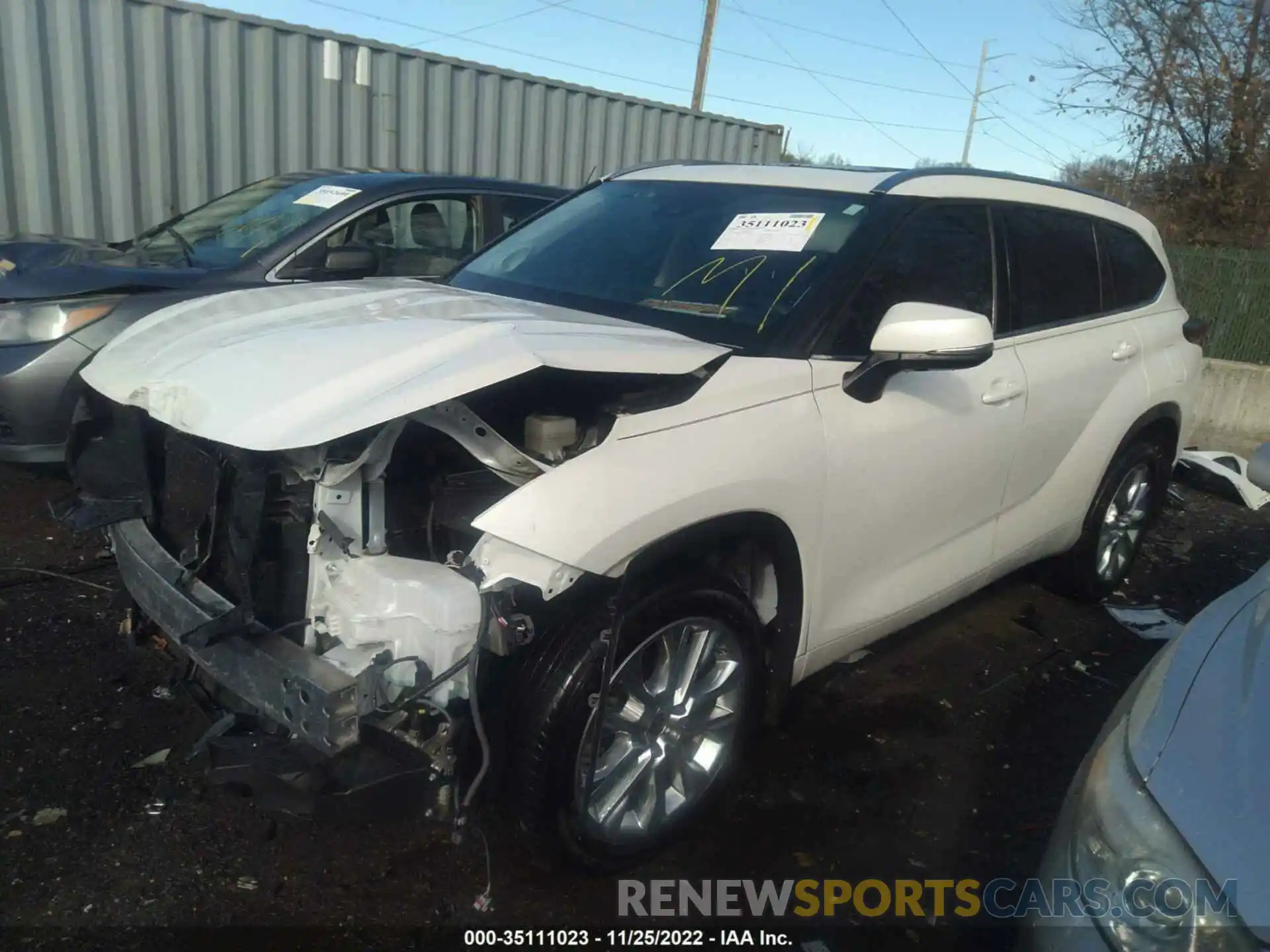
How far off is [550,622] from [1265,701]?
1429 millimetres

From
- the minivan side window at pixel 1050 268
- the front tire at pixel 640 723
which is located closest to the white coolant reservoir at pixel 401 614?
the front tire at pixel 640 723

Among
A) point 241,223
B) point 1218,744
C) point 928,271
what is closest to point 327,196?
point 241,223

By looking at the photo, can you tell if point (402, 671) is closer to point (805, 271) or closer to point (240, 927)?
point (240, 927)

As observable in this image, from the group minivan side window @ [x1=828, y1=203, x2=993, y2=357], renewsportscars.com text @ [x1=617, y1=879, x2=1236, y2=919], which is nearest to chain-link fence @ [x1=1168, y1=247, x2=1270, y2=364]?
minivan side window @ [x1=828, y1=203, x2=993, y2=357]

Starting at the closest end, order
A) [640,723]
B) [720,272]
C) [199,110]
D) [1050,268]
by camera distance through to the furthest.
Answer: [640,723] → [720,272] → [1050,268] → [199,110]

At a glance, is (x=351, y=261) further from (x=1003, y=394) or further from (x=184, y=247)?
(x=1003, y=394)

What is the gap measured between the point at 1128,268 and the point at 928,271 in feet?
5.56

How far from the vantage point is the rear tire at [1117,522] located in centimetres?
435

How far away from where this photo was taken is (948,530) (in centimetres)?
Result: 333

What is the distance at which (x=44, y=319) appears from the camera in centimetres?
434

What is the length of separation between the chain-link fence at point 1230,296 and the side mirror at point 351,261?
9700 mm

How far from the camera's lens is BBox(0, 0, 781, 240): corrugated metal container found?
23.2 feet

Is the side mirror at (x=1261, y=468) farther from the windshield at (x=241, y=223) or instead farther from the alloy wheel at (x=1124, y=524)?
the windshield at (x=241, y=223)

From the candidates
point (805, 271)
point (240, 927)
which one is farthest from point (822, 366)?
point (240, 927)
